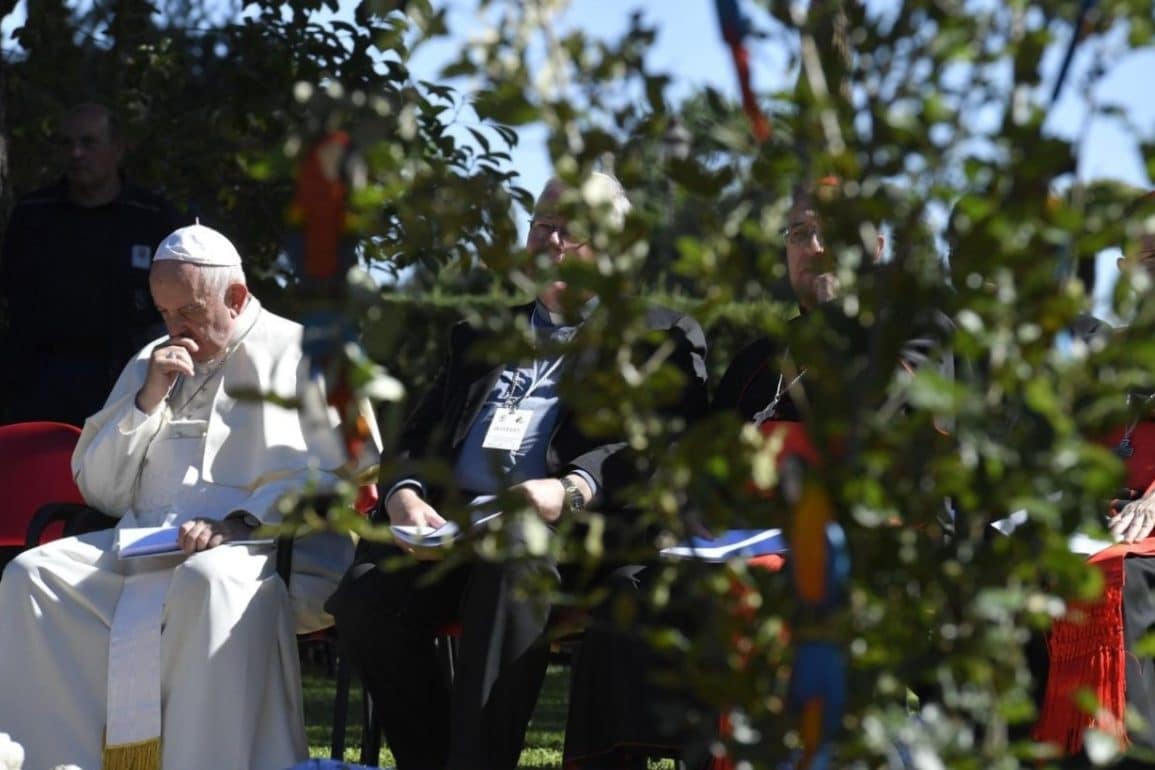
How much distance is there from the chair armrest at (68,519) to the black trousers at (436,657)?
1026mm

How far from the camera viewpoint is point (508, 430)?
16.9 feet

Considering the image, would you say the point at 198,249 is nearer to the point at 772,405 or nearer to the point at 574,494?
the point at 574,494

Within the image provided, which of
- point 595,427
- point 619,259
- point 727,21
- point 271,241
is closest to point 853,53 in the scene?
point 727,21

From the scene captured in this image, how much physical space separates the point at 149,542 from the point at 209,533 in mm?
171

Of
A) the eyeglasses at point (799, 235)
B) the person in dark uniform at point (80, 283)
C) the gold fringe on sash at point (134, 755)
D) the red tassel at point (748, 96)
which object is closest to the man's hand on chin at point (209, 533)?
the gold fringe on sash at point (134, 755)

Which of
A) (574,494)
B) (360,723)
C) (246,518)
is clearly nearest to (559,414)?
(574,494)

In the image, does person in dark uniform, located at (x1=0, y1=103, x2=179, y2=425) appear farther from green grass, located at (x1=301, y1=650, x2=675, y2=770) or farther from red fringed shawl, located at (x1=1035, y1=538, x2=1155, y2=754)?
red fringed shawl, located at (x1=1035, y1=538, x2=1155, y2=754)

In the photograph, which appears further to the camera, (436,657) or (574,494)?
(436,657)

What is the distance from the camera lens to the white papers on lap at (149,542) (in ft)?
17.1

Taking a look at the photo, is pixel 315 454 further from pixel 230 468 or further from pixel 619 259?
pixel 619 259

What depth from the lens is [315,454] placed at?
5.59 meters

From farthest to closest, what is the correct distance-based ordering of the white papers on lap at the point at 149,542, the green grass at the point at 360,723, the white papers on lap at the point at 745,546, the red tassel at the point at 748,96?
1. the green grass at the point at 360,723
2. the white papers on lap at the point at 149,542
3. the white papers on lap at the point at 745,546
4. the red tassel at the point at 748,96

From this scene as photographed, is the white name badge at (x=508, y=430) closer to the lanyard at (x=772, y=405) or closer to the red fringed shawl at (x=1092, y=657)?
the lanyard at (x=772, y=405)

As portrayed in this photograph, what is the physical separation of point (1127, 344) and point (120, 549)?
3718 millimetres
